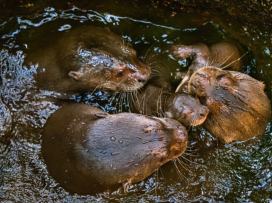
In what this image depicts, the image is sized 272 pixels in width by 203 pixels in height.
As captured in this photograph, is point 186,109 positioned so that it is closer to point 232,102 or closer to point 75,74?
point 232,102

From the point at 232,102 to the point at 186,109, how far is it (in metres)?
0.52

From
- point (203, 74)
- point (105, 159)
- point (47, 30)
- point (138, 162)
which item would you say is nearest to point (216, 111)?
→ point (203, 74)

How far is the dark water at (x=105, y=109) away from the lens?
325 cm

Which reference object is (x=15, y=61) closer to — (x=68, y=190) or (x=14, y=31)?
(x=14, y=31)

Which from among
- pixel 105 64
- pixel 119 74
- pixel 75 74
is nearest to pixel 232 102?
pixel 119 74

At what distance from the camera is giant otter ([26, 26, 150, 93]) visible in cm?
310

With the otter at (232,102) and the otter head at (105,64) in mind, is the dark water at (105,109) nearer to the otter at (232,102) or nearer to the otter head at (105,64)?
the otter at (232,102)

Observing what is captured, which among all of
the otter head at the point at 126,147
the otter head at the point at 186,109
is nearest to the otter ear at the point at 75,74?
the otter head at the point at 126,147

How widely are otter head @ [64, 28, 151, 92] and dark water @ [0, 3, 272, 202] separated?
0.48m

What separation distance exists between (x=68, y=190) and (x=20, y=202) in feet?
1.86

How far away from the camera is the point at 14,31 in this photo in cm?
361

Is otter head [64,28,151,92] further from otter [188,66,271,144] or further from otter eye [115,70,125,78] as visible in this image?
otter [188,66,271,144]

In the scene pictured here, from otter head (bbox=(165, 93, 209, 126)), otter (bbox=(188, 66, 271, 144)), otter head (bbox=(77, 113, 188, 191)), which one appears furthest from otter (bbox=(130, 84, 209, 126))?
otter head (bbox=(77, 113, 188, 191))

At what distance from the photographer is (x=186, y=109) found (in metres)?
3.24
